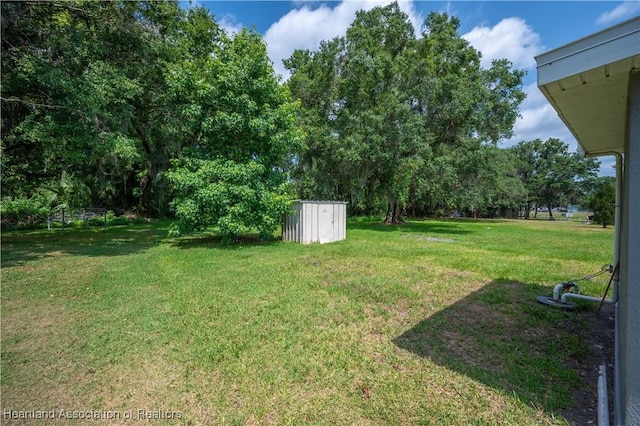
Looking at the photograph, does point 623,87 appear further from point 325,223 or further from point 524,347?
point 325,223

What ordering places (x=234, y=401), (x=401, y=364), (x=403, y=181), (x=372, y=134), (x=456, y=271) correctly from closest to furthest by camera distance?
(x=234, y=401) → (x=401, y=364) → (x=456, y=271) → (x=372, y=134) → (x=403, y=181)

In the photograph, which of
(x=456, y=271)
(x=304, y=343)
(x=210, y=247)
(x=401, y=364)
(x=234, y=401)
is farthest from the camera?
(x=210, y=247)

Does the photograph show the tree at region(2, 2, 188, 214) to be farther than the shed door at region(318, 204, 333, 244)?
No

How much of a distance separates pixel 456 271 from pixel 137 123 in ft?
38.1

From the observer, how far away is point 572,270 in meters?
6.10

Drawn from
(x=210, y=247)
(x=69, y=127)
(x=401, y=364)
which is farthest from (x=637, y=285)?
(x=69, y=127)

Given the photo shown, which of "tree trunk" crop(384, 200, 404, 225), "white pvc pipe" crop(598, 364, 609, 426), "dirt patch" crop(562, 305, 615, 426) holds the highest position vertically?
"tree trunk" crop(384, 200, 404, 225)

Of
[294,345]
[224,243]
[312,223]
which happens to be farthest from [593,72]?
[224,243]

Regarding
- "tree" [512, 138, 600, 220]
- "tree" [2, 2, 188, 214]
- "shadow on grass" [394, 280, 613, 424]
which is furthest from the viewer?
"tree" [512, 138, 600, 220]

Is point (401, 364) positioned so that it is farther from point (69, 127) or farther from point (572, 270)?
point (69, 127)

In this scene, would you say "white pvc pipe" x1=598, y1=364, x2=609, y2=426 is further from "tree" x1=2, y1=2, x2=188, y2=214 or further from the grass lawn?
"tree" x1=2, y1=2, x2=188, y2=214

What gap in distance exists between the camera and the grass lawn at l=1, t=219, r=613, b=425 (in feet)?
6.90

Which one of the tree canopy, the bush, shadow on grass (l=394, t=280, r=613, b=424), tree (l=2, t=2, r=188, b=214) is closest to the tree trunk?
the tree canopy

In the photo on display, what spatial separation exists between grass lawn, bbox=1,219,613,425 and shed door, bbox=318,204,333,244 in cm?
390
